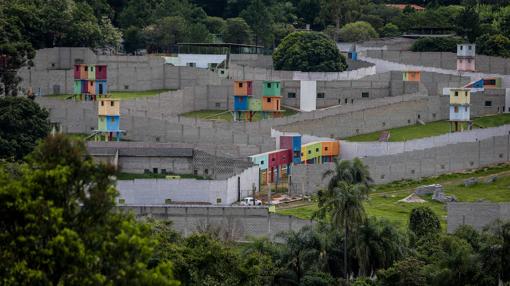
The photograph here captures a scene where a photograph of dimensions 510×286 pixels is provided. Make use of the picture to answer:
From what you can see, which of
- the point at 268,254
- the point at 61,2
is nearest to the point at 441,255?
the point at 268,254

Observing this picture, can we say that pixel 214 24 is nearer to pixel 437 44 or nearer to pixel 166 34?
pixel 166 34

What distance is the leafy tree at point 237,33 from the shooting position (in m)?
143

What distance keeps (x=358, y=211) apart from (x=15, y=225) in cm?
2954

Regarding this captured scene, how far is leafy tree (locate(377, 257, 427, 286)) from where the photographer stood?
67062 millimetres

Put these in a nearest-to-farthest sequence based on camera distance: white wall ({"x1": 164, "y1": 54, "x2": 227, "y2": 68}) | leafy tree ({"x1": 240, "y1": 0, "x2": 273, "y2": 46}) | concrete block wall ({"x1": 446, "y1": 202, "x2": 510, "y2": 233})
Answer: concrete block wall ({"x1": 446, "y1": 202, "x2": 510, "y2": 233}) → white wall ({"x1": 164, "y1": 54, "x2": 227, "y2": 68}) → leafy tree ({"x1": 240, "y1": 0, "x2": 273, "y2": 46})

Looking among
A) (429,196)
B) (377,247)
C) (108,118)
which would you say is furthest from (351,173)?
(108,118)

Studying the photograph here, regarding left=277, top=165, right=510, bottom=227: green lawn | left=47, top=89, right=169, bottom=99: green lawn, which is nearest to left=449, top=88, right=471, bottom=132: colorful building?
left=277, top=165, right=510, bottom=227: green lawn

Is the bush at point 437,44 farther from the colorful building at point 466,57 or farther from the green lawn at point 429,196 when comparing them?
the green lawn at point 429,196

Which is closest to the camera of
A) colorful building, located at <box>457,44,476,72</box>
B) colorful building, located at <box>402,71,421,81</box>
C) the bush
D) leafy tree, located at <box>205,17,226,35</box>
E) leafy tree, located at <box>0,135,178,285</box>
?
leafy tree, located at <box>0,135,178,285</box>

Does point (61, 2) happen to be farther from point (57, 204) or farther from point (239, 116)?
point (57, 204)

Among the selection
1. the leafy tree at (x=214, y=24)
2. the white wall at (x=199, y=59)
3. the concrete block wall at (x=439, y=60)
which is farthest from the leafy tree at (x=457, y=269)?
the leafy tree at (x=214, y=24)

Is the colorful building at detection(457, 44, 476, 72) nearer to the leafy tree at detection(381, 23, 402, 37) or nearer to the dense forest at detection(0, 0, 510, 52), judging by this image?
the dense forest at detection(0, 0, 510, 52)

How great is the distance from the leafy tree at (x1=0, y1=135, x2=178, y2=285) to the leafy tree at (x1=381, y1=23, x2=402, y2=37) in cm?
10904

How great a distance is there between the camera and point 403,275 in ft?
220
